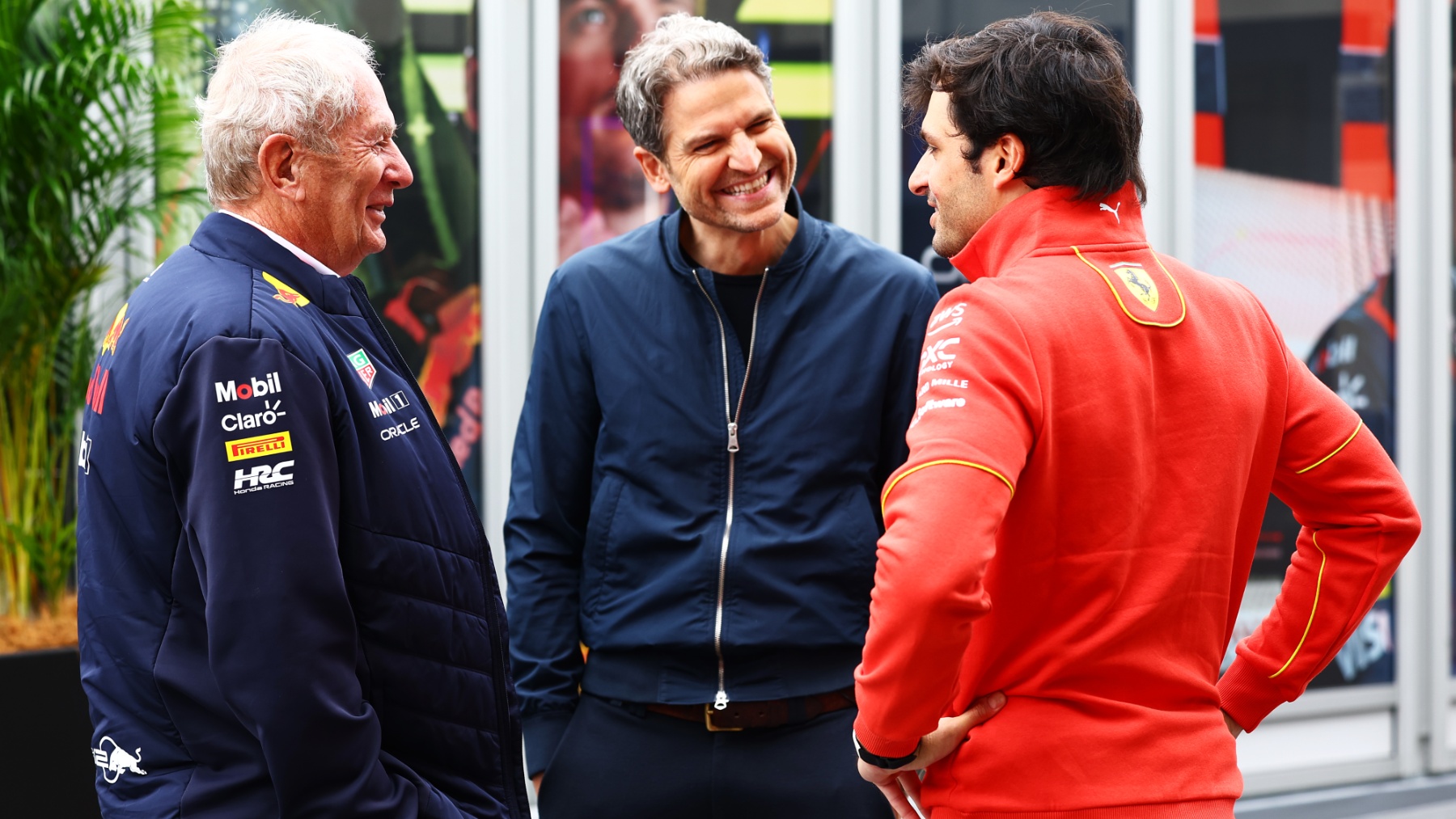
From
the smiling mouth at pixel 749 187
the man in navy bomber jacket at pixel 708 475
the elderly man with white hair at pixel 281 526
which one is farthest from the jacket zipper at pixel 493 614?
the smiling mouth at pixel 749 187

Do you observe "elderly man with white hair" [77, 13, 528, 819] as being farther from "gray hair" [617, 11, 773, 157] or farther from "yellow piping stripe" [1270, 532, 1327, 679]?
"yellow piping stripe" [1270, 532, 1327, 679]

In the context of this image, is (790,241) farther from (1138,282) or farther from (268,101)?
(268,101)

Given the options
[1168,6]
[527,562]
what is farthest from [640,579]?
[1168,6]

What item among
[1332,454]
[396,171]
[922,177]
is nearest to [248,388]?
[396,171]

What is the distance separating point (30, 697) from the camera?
2.71 metres

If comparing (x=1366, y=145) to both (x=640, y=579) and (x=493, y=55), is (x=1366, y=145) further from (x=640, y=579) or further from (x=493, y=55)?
(x=640, y=579)

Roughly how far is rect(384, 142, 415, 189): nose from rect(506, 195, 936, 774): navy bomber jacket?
1.62 ft

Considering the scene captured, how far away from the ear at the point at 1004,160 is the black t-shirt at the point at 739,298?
593 mm

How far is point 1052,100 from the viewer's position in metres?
1.49

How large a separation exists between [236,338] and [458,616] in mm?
420

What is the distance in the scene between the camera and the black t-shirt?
82.0 inches

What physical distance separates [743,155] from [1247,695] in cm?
108

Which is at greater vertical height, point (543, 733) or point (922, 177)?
point (922, 177)

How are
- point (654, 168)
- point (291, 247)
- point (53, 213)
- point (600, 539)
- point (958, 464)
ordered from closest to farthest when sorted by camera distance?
point (958, 464) → point (291, 247) → point (600, 539) → point (654, 168) → point (53, 213)
